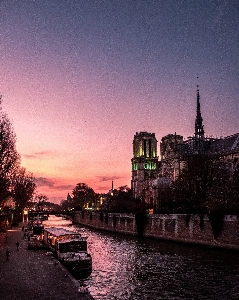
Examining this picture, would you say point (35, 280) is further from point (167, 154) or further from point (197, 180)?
point (167, 154)

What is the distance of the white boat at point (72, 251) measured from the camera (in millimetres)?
36125

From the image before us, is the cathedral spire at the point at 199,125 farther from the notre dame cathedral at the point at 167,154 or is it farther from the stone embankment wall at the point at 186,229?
the stone embankment wall at the point at 186,229

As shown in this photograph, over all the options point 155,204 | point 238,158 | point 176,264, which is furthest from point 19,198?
point 176,264

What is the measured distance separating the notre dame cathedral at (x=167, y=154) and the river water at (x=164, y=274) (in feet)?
129

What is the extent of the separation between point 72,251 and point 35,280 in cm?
1441

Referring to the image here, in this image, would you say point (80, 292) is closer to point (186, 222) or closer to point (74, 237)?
point (74, 237)

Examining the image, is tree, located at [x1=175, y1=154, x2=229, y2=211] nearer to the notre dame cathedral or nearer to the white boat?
the notre dame cathedral

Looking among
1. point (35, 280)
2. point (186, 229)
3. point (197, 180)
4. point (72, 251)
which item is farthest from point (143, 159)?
point (35, 280)

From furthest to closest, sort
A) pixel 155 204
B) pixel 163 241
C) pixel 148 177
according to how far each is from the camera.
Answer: pixel 148 177 → pixel 155 204 → pixel 163 241

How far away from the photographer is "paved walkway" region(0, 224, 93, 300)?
70.8 ft

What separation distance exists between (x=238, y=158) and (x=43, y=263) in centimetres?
7093

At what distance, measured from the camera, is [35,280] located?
25859mm

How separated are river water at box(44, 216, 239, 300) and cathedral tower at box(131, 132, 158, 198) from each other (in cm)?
11590

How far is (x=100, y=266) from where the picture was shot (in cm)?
3991
